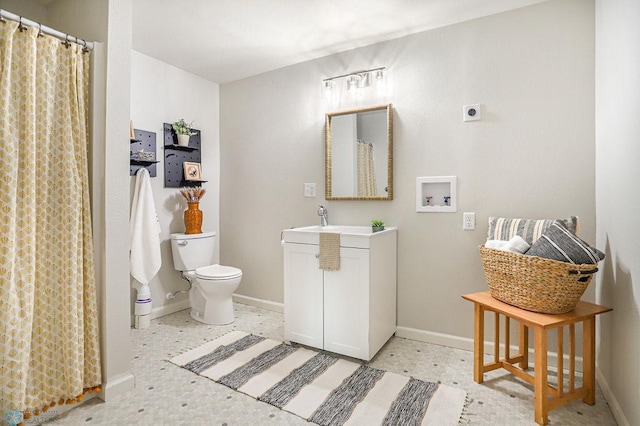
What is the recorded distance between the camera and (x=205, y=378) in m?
2.06

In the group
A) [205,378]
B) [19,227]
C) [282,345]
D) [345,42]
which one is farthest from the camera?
[345,42]

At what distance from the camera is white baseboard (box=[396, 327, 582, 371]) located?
220cm

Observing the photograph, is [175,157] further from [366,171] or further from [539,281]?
[539,281]

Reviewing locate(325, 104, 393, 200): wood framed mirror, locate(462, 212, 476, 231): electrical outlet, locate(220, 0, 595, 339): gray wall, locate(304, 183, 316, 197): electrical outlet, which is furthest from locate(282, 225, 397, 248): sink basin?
locate(462, 212, 476, 231): electrical outlet

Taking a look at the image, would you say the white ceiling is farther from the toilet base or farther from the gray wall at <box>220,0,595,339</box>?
the toilet base

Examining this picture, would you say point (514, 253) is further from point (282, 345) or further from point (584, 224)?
point (282, 345)

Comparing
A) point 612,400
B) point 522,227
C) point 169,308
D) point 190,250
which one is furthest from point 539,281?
point 169,308

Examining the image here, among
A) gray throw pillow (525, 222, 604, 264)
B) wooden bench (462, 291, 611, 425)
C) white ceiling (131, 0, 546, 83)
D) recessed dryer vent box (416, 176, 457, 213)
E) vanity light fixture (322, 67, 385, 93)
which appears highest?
white ceiling (131, 0, 546, 83)

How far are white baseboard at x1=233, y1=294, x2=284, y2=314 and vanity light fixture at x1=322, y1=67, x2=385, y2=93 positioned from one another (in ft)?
6.87

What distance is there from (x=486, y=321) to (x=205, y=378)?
193cm

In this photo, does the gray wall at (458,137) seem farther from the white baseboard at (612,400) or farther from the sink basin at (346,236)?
the white baseboard at (612,400)

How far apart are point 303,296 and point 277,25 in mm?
2021

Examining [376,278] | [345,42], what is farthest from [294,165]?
[376,278]

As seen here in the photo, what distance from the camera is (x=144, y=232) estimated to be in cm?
282
